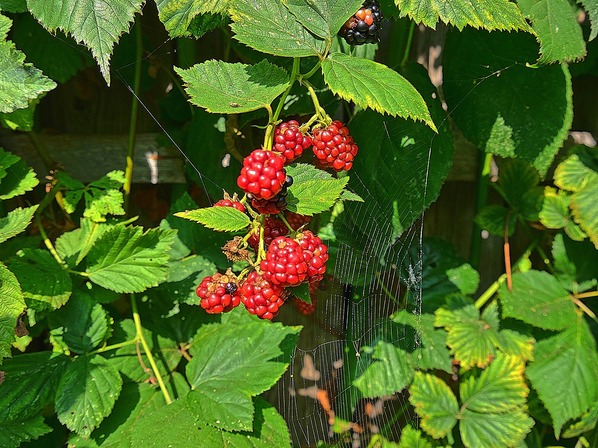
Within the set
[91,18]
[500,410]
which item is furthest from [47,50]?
[500,410]

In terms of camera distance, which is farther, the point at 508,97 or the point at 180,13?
the point at 508,97

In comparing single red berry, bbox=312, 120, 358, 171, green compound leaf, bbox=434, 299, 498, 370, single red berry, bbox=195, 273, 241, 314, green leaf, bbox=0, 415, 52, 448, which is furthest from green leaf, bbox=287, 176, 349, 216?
green compound leaf, bbox=434, 299, 498, 370

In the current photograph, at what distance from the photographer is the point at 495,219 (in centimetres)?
164

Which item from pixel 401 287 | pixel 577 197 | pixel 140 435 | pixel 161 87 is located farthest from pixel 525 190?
pixel 140 435

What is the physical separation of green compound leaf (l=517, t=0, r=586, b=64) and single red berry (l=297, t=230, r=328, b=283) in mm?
511

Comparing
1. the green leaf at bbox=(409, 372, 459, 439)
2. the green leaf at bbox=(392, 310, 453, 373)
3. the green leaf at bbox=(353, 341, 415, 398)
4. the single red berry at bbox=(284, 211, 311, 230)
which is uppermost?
the single red berry at bbox=(284, 211, 311, 230)

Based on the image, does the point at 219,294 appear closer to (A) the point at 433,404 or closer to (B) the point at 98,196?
(B) the point at 98,196

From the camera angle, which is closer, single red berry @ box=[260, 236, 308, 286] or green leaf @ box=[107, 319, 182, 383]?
Answer: single red berry @ box=[260, 236, 308, 286]

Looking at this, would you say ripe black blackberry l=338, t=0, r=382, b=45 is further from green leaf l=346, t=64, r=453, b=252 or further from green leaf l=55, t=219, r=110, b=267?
green leaf l=55, t=219, r=110, b=267

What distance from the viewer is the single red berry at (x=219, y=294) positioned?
0.85 metres

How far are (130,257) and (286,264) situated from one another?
0.51 metres

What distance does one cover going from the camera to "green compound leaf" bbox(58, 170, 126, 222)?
1259mm

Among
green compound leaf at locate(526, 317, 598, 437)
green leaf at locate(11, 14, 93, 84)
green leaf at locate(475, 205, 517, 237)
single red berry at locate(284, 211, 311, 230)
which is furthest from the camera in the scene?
green leaf at locate(475, 205, 517, 237)

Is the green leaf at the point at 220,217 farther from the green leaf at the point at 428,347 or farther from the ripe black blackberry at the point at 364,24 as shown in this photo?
the green leaf at the point at 428,347
